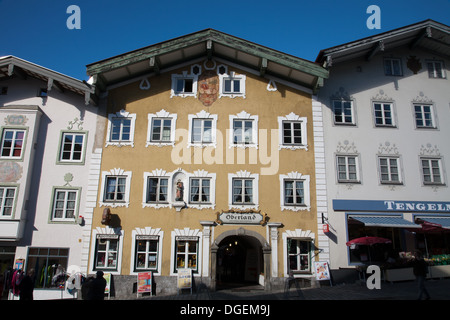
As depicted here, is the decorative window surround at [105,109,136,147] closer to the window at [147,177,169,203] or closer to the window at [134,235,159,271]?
the window at [147,177,169,203]

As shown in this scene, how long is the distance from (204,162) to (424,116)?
1326 centimetres

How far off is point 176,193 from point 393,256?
12.2m

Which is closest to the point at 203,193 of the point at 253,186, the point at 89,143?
the point at 253,186

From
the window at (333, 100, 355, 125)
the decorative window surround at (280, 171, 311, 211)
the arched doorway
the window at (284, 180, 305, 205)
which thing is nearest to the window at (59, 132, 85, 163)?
the arched doorway

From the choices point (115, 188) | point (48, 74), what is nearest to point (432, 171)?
point (115, 188)

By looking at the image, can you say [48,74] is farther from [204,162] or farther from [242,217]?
[242,217]

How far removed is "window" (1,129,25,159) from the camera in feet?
64.3

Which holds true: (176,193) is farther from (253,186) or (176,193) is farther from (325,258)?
(325,258)

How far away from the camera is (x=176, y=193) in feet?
63.2

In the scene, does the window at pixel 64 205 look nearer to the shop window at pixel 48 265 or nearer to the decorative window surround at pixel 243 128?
the shop window at pixel 48 265

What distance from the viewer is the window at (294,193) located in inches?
768

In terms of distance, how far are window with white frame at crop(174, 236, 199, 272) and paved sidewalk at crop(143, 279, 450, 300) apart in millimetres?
1408

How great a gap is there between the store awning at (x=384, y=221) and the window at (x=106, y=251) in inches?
497

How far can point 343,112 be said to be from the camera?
20.9 m
